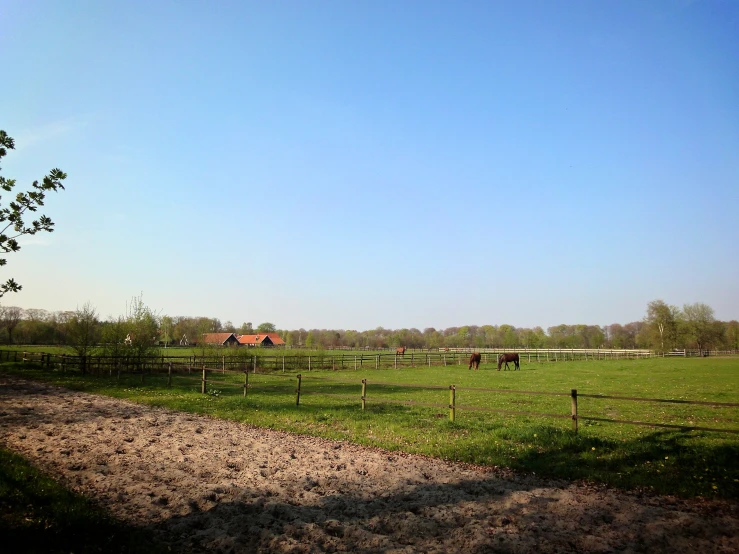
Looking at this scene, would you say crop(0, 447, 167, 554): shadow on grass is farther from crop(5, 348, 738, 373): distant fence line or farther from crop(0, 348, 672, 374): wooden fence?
crop(5, 348, 738, 373): distant fence line

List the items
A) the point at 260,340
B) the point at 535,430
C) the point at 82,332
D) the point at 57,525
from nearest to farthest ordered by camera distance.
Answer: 1. the point at 57,525
2. the point at 535,430
3. the point at 82,332
4. the point at 260,340

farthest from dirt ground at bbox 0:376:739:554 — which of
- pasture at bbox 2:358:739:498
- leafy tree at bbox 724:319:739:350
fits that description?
leafy tree at bbox 724:319:739:350

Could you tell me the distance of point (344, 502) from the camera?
20.5ft

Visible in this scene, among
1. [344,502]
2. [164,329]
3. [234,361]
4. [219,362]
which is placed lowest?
[219,362]

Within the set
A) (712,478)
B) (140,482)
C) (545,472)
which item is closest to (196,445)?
(140,482)

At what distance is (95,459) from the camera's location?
8.03 meters

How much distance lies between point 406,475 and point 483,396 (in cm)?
1238

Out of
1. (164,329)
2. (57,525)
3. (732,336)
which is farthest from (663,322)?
(57,525)

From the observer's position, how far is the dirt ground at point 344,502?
4.99m

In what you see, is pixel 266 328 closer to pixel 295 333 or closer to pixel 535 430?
pixel 295 333

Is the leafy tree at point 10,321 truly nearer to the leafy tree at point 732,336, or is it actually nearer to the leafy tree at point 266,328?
the leafy tree at point 266,328

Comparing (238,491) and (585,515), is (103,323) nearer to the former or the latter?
(238,491)

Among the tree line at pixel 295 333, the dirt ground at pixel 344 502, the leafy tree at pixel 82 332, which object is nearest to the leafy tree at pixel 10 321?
the tree line at pixel 295 333

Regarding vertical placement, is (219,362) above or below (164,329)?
below
